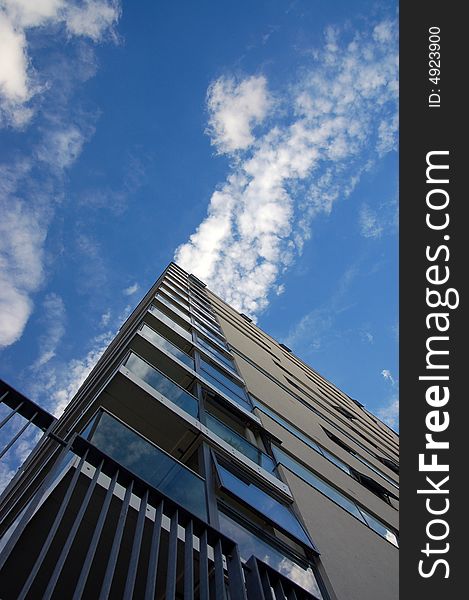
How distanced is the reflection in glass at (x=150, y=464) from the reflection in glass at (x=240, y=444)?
1.70 m

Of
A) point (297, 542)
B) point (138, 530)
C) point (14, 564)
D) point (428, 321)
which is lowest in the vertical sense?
point (14, 564)

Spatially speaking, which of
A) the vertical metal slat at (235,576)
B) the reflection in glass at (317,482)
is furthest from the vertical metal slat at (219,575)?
the reflection in glass at (317,482)

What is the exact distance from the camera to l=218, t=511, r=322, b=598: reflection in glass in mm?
5222

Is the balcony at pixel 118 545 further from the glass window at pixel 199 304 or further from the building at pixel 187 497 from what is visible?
the glass window at pixel 199 304

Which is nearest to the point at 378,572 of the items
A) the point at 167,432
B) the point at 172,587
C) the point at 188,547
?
the point at 167,432

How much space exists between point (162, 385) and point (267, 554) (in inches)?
116

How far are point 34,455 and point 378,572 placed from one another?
17.8ft

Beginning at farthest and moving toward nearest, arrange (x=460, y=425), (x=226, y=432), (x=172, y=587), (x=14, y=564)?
1. (x=226, y=432)
2. (x=460, y=425)
3. (x=14, y=564)
4. (x=172, y=587)

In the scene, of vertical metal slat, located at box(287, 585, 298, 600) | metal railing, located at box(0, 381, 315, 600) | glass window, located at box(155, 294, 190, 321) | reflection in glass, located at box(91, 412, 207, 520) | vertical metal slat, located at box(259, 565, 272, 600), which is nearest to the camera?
metal railing, located at box(0, 381, 315, 600)

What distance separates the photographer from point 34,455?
729 cm

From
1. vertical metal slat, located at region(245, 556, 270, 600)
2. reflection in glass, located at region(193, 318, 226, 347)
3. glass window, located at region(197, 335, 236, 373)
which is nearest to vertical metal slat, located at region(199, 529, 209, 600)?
vertical metal slat, located at region(245, 556, 270, 600)

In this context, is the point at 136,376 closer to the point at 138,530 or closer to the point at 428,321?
the point at 138,530

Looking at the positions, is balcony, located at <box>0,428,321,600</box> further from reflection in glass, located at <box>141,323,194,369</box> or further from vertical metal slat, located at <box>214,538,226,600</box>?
reflection in glass, located at <box>141,323,194,369</box>

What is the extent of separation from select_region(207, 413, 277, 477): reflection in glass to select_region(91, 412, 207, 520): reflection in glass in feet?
5.59
